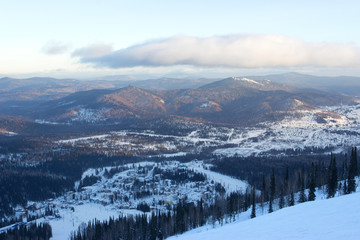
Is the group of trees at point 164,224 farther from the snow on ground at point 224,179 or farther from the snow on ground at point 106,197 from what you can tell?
the snow on ground at point 224,179

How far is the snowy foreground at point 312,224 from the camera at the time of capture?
24297mm

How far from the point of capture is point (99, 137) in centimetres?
16588

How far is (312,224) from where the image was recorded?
27.9 meters

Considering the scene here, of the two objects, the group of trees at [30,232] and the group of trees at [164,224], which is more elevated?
the group of trees at [164,224]

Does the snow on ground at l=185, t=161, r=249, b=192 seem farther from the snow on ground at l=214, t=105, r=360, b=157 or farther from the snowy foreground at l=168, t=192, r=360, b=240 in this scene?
the snowy foreground at l=168, t=192, r=360, b=240

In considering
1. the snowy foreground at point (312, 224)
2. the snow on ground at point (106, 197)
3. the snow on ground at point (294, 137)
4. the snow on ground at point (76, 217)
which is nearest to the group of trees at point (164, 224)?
the snow on ground at point (76, 217)

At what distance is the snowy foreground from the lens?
24.3 metres

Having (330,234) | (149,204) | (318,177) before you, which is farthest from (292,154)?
(330,234)

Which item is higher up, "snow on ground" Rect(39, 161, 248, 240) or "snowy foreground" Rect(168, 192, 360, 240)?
"snowy foreground" Rect(168, 192, 360, 240)

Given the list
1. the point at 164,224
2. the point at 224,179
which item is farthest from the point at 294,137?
the point at 164,224

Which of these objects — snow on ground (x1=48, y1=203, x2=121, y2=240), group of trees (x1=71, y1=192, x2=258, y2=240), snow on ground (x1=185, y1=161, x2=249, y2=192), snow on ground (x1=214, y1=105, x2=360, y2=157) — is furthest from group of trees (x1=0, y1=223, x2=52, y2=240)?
snow on ground (x1=214, y1=105, x2=360, y2=157)

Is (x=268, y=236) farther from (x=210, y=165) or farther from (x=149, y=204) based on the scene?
(x=210, y=165)

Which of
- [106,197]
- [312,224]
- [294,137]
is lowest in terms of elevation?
[106,197]

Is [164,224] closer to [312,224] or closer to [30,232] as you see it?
[30,232]
